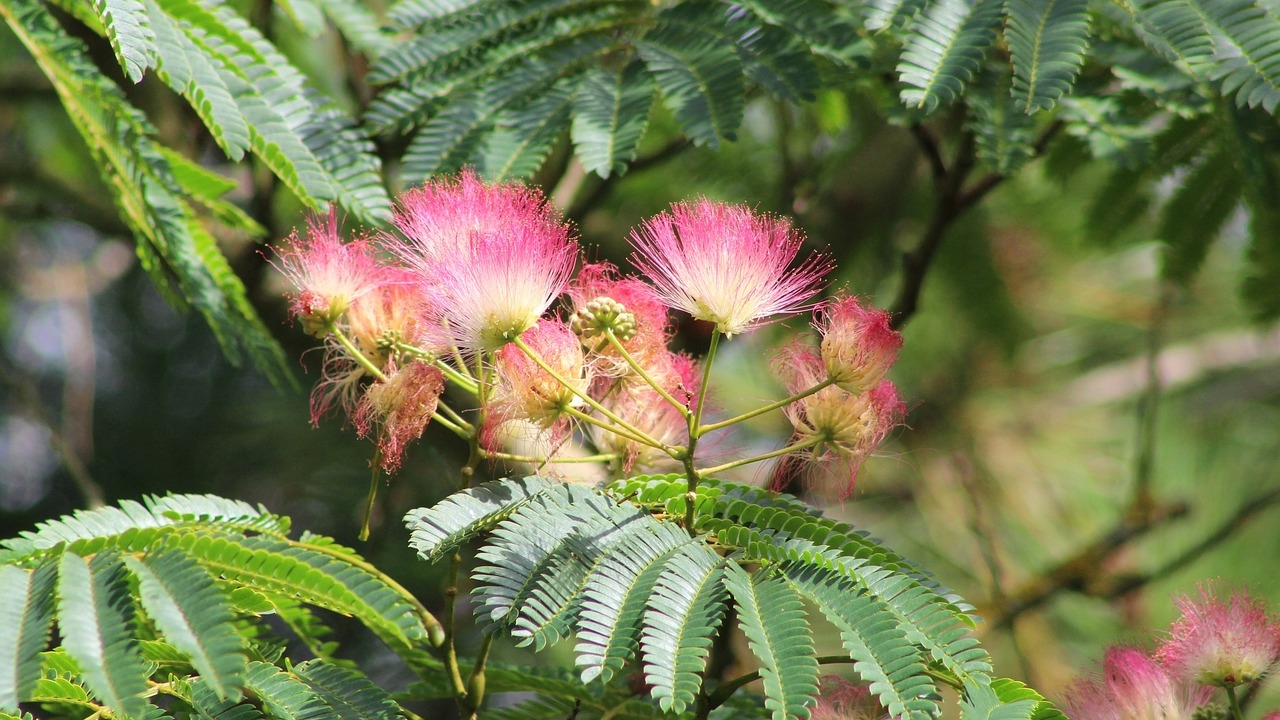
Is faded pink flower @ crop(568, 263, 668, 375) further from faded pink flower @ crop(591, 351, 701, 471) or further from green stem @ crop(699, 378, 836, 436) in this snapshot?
green stem @ crop(699, 378, 836, 436)

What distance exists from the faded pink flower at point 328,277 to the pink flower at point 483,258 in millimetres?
117

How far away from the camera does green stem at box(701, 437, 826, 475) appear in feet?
5.65

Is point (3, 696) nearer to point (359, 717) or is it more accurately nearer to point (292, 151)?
point (359, 717)

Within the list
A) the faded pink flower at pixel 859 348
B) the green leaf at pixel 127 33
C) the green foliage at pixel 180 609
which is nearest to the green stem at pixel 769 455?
the faded pink flower at pixel 859 348

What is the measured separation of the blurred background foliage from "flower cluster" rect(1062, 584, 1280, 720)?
1.24 m

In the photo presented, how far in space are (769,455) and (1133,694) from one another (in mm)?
681

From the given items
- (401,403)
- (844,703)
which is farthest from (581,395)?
(844,703)

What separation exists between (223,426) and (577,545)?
337 centimetres

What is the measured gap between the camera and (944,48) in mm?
2041

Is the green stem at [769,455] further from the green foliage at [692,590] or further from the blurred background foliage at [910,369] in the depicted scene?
the blurred background foliage at [910,369]

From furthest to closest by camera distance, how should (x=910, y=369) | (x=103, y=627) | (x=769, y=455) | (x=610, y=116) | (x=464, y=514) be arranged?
(x=910, y=369) < (x=610, y=116) < (x=769, y=455) < (x=464, y=514) < (x=103, y=627)

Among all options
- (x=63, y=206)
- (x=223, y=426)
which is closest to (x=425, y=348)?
(x=63, y=206)

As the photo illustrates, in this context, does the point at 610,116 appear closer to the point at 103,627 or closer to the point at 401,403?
the point at 401,403

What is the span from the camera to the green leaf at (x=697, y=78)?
2223 millimetres
